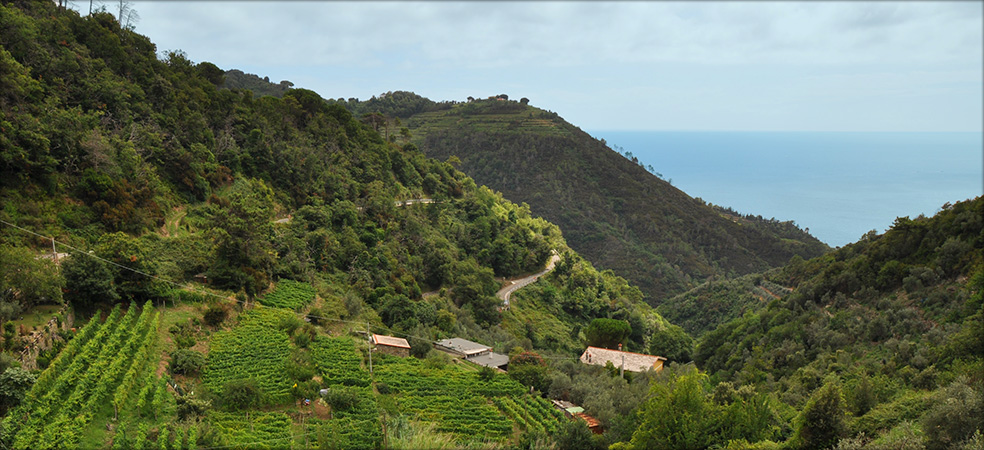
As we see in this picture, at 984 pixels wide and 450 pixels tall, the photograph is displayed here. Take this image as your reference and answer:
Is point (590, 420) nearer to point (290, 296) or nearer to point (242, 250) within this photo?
point (290, 296)

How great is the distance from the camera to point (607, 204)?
286 feet

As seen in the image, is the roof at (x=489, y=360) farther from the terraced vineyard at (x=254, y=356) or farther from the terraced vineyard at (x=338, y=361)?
the terraced vineyard at (x=254, y=356)

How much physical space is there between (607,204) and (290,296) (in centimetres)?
6771

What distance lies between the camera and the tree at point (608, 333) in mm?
40156

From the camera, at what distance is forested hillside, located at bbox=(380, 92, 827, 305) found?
7569cm

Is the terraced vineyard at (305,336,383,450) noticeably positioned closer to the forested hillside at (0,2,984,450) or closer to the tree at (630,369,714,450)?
the forested hillside at (0,2,984,450)

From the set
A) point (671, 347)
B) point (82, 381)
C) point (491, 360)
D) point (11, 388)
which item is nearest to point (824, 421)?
point (491, 360)

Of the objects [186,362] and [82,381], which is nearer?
[82,381]

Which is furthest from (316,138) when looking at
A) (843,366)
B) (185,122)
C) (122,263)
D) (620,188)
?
(620,188)

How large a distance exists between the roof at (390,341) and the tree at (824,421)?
16.0 metres

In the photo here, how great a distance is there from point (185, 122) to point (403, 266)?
16.4m

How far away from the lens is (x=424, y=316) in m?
31.3

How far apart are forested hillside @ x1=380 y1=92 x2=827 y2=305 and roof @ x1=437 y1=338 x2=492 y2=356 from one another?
45.1 metres

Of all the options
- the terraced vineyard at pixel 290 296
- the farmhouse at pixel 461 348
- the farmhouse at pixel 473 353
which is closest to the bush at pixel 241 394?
the terraced vineyard at pixel 290 296
